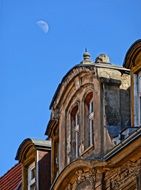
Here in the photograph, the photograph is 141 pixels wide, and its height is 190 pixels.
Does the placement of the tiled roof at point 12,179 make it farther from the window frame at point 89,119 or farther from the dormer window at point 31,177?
the window frame at point 89,119

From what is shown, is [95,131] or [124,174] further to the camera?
[95,131]

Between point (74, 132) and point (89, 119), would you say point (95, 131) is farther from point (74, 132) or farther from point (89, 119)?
point (74, 132)

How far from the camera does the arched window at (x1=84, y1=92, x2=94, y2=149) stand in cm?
2506

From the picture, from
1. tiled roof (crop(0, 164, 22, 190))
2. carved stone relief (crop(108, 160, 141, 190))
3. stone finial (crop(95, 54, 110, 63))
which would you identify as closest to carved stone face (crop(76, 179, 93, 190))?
carved stone relief (crop(108, 160, 141, 190))

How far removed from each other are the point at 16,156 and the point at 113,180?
6567 millimetres

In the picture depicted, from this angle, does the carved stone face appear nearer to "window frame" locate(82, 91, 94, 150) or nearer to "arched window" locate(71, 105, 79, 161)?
"window frame" locate(82, 91, 94, 150)

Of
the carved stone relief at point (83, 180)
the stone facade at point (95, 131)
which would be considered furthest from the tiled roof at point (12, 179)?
the carved stone relief at point (83, 180)

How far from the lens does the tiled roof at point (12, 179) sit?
31.3m

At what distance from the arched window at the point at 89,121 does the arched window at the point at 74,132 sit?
676mm

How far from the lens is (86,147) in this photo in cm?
2506

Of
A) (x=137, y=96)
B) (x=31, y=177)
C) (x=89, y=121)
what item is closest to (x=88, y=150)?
(x=89, y=121)

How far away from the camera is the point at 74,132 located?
86.0ft

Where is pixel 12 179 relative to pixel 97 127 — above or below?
below

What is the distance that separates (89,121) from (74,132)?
102 centimetres
